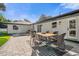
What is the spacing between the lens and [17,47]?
5234 mm

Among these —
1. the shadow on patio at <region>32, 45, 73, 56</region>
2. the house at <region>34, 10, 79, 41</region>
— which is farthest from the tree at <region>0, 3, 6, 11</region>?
the shadow on patio at <region>32, 45, 73, 56</region>

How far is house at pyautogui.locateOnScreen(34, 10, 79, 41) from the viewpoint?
543cm

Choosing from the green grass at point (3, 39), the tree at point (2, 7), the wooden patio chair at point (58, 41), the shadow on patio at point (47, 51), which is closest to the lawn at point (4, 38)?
the green grass at point (3, 39)

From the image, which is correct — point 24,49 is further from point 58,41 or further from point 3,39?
point 58,41

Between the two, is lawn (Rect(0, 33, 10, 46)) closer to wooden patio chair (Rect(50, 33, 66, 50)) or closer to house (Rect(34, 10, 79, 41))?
house (Rect(34, 10, 79, 41))

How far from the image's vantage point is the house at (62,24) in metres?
→ 5.43

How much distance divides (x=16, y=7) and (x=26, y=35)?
116cm

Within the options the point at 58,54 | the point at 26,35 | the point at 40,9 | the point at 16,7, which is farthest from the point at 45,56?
the point at 16,7

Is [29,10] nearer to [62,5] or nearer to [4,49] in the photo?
[62,5]

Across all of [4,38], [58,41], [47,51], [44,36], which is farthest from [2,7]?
[58,41]

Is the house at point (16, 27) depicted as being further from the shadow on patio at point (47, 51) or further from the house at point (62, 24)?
the shadow on patio at point (47, 51)

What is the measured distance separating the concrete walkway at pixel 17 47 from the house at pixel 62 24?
2.17ft

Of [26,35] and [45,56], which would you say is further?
[26,35]

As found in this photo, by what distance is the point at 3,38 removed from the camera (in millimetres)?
5434
